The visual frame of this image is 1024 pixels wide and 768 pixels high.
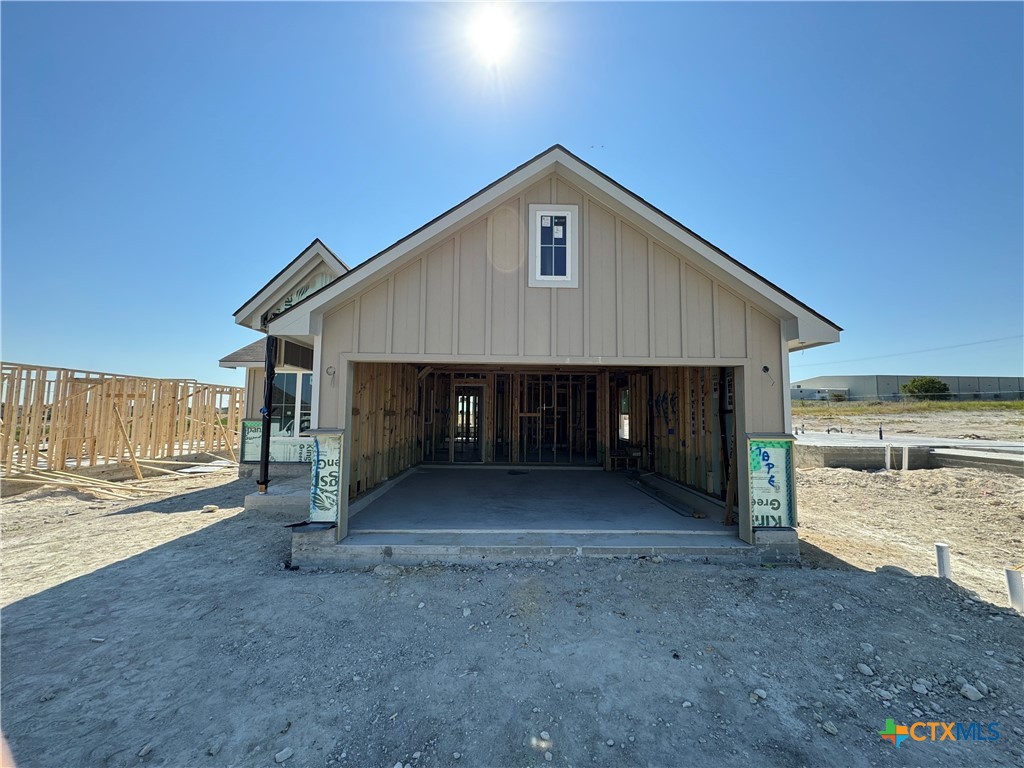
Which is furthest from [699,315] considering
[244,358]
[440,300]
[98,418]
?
[98,418]

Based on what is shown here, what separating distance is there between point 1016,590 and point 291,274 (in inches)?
471

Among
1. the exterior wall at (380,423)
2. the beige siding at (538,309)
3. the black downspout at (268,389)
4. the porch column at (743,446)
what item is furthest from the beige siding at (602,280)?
the black downspout at (268,389)

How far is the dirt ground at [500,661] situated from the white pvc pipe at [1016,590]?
134mm

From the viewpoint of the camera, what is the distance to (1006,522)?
6852mm

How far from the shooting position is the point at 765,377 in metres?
5.41

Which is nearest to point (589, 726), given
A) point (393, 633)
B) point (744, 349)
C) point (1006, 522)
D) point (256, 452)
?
point (393, 633)

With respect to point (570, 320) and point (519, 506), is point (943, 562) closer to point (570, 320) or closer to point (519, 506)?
point (570, 320)

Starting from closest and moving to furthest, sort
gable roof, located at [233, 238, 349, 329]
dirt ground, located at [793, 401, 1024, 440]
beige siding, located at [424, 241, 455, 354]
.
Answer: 1. beige siding, located at [424, 241, 455, 354]
2. gable roof, located at [233, 238, 349, 329]
3. dirt ground, located at [793, 401, 1024, 440]

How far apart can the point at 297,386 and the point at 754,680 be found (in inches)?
417

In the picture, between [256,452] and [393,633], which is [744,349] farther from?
[256,452]

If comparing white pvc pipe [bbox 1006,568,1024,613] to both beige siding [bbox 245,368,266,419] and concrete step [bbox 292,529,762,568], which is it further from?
beige siding [bbox 245,368,266,419]

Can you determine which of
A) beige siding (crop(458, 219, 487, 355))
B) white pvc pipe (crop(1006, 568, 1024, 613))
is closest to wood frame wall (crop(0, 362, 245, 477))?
beige siding (crop(458, 219, 487, 355))

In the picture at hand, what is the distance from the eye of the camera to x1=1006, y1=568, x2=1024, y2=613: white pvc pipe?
3.92 m

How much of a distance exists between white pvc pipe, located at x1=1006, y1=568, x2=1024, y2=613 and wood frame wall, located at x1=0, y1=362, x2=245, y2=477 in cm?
1371
